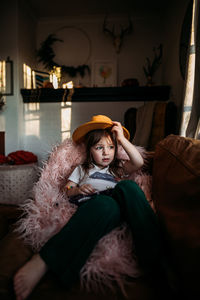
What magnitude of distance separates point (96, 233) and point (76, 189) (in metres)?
0.38

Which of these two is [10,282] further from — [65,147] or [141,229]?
[65,147]

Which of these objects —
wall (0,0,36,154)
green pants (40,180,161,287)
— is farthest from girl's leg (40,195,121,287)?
wall (0,0,36,154)

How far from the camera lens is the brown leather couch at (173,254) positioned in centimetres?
51

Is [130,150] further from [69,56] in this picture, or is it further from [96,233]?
[69,56]

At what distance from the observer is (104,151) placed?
1129mm

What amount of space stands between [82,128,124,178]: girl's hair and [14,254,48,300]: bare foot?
629 millimetres

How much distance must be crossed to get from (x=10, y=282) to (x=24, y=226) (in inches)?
10.4

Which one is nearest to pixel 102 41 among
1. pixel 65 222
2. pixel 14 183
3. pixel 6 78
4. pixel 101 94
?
pixel 101 94

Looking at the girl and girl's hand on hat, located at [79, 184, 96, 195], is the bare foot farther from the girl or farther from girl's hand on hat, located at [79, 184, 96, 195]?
girl's hand on hat, located at [79, 184, 96, 195]

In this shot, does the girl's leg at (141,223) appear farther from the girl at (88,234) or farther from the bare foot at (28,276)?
the bare foot at (28,276)

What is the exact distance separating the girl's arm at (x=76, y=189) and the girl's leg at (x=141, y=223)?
187 mm

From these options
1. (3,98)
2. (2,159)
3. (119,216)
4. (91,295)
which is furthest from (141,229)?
(3,98)

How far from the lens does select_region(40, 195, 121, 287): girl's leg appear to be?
623mm

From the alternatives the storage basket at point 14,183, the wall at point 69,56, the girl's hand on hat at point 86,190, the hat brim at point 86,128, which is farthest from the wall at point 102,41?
the girl's hand on hat at point 86,190
